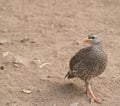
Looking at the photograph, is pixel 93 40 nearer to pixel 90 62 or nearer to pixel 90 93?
pixel 90 62

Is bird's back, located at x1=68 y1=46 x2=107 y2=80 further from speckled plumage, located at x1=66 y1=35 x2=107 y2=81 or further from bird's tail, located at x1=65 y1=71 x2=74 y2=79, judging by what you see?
bird's tail, located at x1=65 y1=71 x2=74 y2=79

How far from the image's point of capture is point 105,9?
32.0 feet

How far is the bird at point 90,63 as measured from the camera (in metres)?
6.21

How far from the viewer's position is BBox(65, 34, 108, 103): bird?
621 centimetres

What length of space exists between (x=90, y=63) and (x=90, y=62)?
0.01 meters

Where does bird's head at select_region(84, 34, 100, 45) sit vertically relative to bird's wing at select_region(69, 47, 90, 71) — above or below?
above

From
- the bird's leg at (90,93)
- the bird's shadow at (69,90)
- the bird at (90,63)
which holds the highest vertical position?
the bird at (90,63)

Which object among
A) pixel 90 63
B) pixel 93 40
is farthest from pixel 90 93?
pixel 93 40

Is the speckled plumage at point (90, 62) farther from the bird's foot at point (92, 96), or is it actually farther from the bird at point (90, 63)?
the bird's foot at point (92, 96)

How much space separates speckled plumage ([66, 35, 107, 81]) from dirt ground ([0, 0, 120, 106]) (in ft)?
1.25

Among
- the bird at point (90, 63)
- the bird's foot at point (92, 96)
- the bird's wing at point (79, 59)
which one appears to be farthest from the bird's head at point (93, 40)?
the bird's foot at point (92, 96)

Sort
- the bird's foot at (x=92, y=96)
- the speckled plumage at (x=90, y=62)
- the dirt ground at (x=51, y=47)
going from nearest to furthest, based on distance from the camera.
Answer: the speckled plumage at (x=90, y=62)
the bird's foot at (x=92, y=96)
the dirt ground at (x=51, y=47)

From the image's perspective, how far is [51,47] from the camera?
8.02 meters

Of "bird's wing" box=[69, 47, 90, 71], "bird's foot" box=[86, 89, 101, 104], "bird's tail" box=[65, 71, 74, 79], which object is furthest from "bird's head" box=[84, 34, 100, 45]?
"bird's foot" box=[86, 89, 101, 104]
